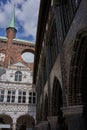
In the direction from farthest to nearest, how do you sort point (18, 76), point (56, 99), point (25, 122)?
point (18, 76)
point (25, 122)
point (56, 99)

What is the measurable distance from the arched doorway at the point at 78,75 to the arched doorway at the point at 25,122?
60.5 feet

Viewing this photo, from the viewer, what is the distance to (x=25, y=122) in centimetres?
2362

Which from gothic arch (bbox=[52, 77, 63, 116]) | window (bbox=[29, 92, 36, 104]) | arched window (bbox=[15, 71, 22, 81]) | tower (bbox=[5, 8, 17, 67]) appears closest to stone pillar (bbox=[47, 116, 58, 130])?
gothic arch (bbox=[52, 77, 63, 116])

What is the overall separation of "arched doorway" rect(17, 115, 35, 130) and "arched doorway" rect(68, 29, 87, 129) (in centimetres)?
1845

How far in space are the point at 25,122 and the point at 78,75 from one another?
65.1 feet

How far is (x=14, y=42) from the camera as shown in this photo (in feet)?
104

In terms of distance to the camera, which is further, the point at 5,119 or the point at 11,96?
the point at 5,119

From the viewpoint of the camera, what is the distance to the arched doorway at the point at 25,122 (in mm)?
23078

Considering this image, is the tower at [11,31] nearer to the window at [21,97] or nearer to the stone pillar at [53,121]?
the window at [21,97]

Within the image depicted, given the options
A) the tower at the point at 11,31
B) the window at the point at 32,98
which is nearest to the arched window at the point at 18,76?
the window at the point at 32,98

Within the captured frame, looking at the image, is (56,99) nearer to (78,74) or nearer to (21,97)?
(78,74)

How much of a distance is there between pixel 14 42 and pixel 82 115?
27.8 metres

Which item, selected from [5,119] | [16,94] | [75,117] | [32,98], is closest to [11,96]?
[16,94]

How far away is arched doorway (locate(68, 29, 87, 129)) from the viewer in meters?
5.41
